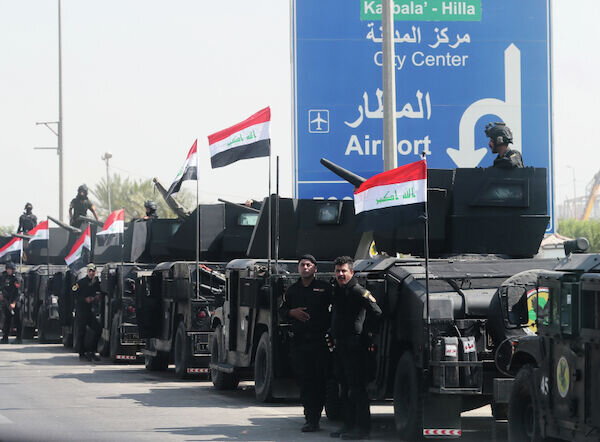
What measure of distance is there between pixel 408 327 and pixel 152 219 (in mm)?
13313

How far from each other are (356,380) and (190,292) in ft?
24.5

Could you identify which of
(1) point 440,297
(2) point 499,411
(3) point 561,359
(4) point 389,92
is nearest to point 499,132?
(4) point 389,92

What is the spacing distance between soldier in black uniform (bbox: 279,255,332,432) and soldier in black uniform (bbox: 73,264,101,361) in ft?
40.4

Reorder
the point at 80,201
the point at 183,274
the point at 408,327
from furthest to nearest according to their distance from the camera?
the point at 80,201
the point at 183,274
the point at 408,327

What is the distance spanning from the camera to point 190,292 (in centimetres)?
1941

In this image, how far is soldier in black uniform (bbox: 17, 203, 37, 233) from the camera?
40.0 meters

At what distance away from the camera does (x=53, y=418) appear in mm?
13852

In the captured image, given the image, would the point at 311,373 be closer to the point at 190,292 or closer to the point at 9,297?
the point at 190,292

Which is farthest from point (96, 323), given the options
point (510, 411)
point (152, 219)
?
point (510, 411)

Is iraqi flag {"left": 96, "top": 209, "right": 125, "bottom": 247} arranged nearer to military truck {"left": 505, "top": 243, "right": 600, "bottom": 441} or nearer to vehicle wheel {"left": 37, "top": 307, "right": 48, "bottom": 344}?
vehicle wheel {"left": 37, "top": 307, "right": 48, "bottom": 344}

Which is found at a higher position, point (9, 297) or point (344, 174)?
point (344, 174)

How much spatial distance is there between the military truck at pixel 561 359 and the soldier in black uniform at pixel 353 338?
5.83ft

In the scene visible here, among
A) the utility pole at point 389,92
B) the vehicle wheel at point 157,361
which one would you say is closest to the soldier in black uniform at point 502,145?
the utility pole at point 389,92

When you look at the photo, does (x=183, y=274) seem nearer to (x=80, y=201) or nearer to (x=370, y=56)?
(x=370, y=56)
